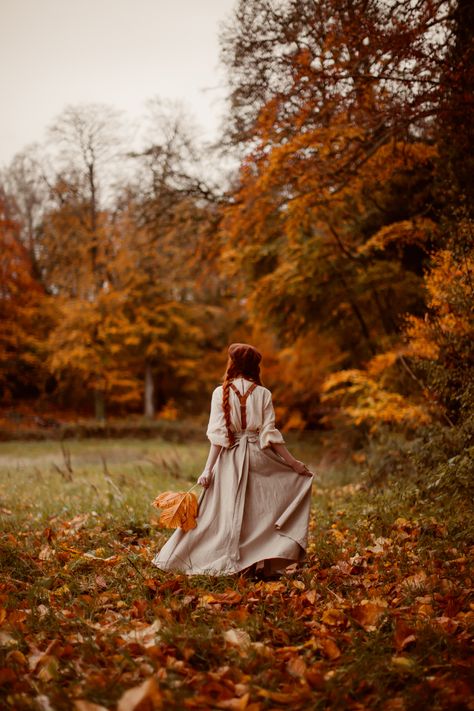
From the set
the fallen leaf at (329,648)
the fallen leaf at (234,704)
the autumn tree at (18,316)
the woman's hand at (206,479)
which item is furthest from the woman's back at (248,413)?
the autumn tree at (18,316)

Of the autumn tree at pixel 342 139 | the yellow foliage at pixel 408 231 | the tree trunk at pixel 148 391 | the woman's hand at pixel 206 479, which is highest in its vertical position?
the autumn tree at pixel 342 139

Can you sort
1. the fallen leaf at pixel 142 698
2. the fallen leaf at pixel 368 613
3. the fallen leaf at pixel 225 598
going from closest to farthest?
the fallen leaf at pixel 142 698 → the fallen leaf at pixel 368 613 → the fallen leaf at pixel 225 598

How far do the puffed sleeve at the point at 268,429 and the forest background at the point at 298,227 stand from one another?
7.78 ft

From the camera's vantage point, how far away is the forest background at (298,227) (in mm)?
6258

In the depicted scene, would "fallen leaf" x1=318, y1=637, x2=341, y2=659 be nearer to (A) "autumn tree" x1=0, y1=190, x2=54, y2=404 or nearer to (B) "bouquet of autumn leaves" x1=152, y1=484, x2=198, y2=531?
(B) "bouquet of autumn leaves" x1=152, y1=484, x2=198, y2=531

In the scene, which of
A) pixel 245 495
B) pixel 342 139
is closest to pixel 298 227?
pixel 342 139

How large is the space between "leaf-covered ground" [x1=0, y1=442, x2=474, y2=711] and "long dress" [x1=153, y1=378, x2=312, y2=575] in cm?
16

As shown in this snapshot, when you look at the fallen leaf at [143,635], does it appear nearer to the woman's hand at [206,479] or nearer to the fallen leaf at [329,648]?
the fallen leaf at [329,648]

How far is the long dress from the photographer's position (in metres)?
3.89

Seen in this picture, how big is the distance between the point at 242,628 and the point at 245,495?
1.13 metres

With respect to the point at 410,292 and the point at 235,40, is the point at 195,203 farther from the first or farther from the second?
the point at 410,292

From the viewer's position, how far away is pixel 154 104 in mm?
14625

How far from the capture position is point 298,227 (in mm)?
9867

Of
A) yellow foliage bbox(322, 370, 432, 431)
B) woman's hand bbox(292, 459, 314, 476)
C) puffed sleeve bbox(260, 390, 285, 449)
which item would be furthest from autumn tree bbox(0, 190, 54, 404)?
woman's hand bbox(292, 459, 314, 476)
